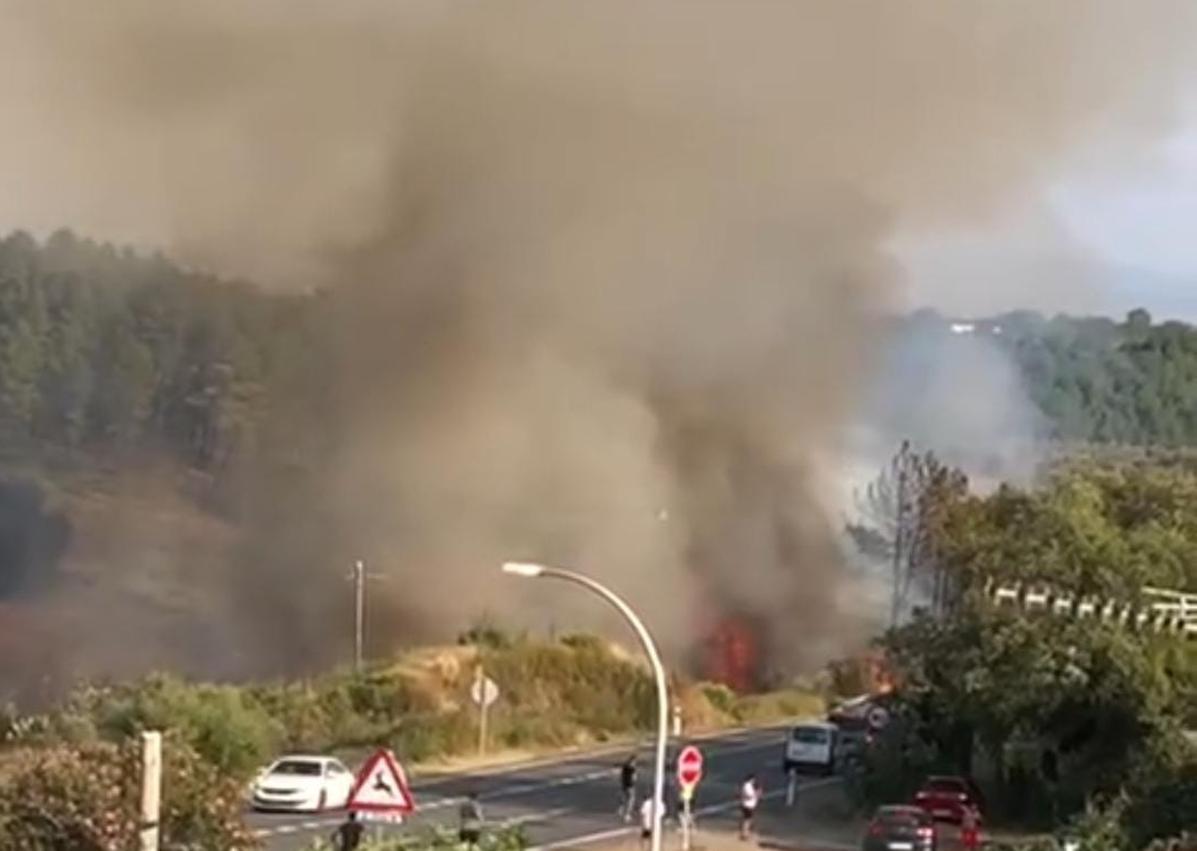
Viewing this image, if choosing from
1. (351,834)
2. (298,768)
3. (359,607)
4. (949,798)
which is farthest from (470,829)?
(359,607)

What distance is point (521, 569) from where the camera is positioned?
23469 mm

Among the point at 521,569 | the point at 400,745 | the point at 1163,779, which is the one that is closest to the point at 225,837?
the point at 521,569

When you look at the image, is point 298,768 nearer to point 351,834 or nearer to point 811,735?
point 351,834

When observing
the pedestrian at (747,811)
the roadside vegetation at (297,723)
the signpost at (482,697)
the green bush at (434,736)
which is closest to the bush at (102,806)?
the roadside vegetation at (297,723)

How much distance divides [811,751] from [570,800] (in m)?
12.9

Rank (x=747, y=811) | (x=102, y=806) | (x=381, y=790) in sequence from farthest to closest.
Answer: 1. (x=747, y=811)
2. (x=102, y=806)
3. (x=381, y=790)

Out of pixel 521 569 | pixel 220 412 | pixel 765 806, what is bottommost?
pixel 765 806

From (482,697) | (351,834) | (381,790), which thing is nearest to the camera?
(381,790)

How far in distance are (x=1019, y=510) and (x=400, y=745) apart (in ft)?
51.5

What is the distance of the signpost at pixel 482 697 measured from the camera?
60094 mm

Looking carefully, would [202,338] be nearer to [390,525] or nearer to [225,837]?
[390,525]

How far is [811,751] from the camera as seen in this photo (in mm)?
61812

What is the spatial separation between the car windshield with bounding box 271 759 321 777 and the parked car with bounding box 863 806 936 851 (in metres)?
9.56

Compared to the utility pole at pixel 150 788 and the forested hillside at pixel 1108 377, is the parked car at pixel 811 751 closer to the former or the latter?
the utility pole at pixel 150 788
